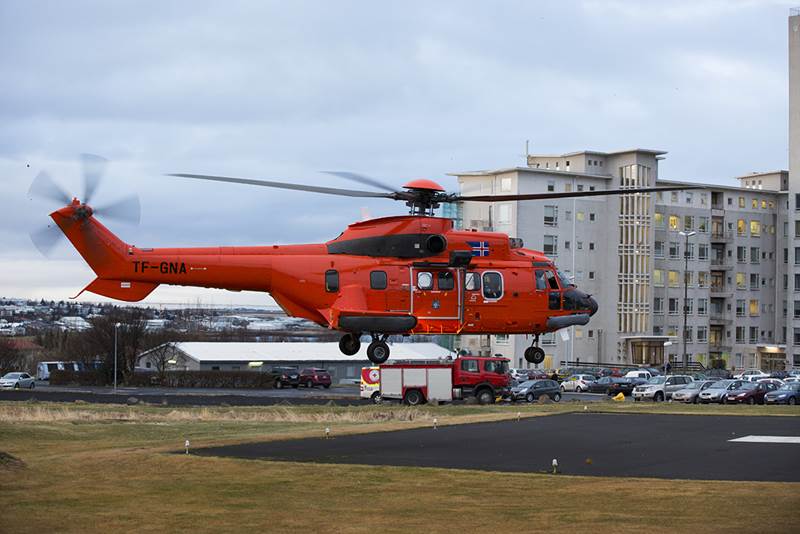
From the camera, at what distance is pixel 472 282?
32.1 metres

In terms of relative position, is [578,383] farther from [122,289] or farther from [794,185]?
[794,185]

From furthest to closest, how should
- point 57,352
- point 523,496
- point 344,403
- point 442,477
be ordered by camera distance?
point 57,352
point 344,403
point 442,477
point 523,496

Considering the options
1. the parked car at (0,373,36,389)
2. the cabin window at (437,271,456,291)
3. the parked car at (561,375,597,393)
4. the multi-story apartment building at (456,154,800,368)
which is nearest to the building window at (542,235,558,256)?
the multi-story apartment building at (456,154,800,368)

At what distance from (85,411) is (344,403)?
14.9 m

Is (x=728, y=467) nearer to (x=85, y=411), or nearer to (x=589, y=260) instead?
(x=85, y=411)

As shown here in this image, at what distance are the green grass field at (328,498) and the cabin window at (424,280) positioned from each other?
16.8ft

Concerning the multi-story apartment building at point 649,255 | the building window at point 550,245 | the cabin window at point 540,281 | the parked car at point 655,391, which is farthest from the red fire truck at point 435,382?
the building window at point 550,245

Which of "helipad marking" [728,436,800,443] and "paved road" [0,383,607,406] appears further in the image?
"paved road" [0,383,607,406]

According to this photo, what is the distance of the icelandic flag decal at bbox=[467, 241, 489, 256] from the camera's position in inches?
1273

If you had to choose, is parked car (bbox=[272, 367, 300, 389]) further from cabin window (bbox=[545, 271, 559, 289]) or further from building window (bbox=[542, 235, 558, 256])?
cabin window (bbox=[545, 271, 559, 289])

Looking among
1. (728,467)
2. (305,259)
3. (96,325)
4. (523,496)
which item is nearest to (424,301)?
(305,259)

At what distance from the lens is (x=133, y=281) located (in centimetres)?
3173

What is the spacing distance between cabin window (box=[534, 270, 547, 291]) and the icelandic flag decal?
1.73m

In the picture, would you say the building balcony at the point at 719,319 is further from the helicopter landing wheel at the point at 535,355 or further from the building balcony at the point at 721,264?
the helicopter landing wheel at the point at 535,355
